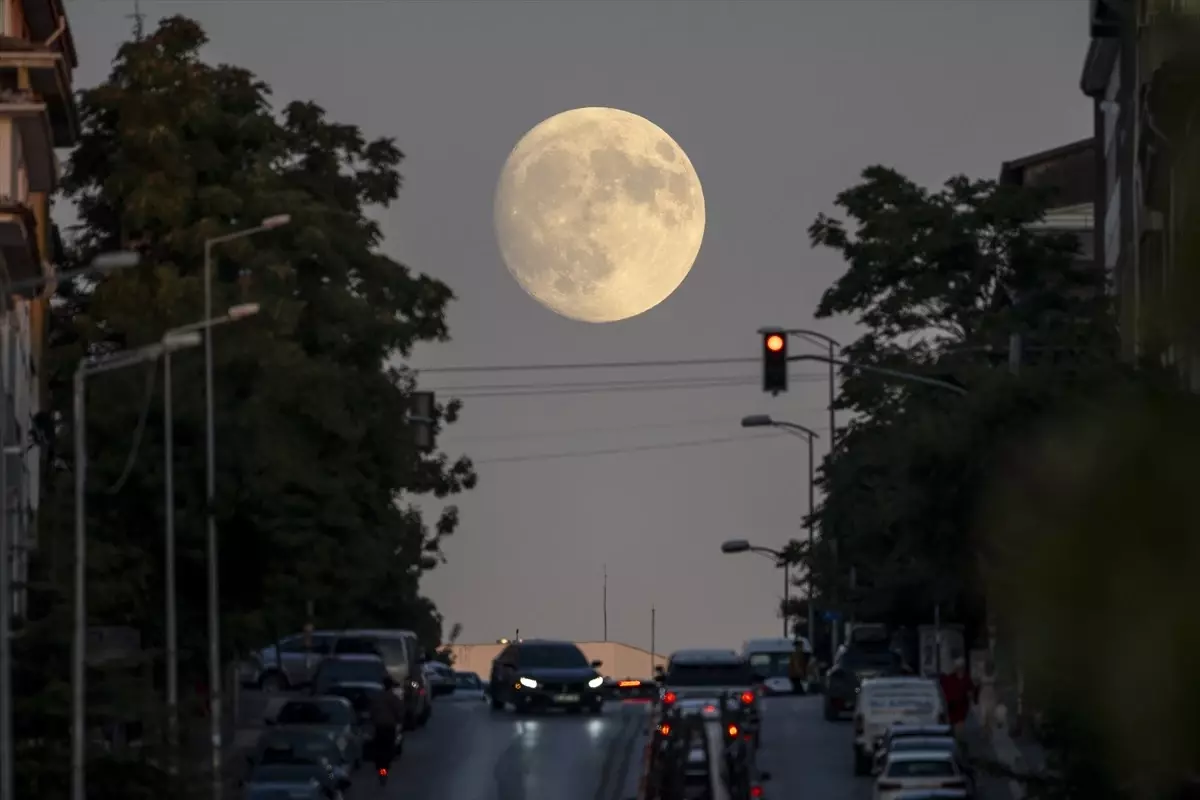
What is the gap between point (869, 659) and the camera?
57938mm

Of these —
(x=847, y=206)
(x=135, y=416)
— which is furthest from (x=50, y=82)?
(x=847, y=206)

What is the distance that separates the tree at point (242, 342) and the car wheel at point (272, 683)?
226cm

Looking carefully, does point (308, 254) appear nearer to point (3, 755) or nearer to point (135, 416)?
point (135, 416)

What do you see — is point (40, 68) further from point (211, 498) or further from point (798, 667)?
point (798, 667)

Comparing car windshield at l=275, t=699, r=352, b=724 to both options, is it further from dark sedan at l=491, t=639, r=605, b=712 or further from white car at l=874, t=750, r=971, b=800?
white car at l=874, t=750, r=971, b=800

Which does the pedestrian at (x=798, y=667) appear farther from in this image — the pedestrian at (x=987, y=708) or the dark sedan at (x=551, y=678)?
the pedestrian at (x=987, y=708)

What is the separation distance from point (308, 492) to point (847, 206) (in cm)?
2234

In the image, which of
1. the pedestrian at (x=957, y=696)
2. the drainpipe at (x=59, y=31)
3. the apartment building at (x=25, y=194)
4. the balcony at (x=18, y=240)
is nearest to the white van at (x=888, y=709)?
the pedestrian at (x=957, y=696)

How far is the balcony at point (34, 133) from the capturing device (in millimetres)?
39312

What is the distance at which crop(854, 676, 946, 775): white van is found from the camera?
42.9 meters

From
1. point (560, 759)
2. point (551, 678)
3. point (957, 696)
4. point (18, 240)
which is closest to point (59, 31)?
point (18, 240)

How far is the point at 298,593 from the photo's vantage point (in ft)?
157

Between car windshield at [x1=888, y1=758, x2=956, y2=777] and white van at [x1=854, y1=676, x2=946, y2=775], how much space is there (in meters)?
8.36

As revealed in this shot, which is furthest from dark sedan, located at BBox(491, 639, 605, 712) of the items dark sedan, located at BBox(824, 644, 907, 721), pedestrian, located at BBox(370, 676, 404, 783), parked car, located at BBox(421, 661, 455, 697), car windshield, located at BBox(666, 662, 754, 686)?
parked car, located at BBox(421, 661, 455, 697)
